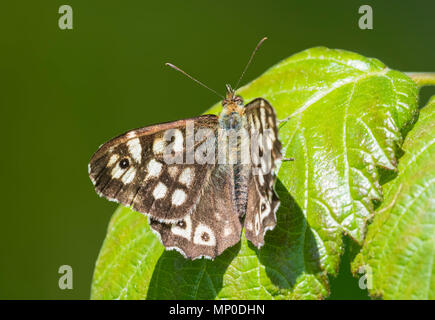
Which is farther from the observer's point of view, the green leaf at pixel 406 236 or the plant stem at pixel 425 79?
the plant stem at pixel 425 79

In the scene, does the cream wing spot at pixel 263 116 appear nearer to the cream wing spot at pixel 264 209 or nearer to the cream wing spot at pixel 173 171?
the cream wing spot at pixel 264 209

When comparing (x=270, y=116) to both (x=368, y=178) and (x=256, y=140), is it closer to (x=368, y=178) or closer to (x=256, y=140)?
(x=256, y=140)

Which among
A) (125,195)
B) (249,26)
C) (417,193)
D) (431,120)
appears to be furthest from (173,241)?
(249,26)

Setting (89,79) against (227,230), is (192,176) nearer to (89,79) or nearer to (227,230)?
(227,230)

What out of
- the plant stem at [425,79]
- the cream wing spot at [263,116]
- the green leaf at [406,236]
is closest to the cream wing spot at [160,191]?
the cream wing spot at [263,116]

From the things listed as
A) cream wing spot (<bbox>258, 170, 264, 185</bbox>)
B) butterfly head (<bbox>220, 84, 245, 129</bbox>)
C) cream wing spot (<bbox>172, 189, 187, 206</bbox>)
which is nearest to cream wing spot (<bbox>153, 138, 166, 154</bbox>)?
cream wing spot (<bbox>172, 189, 187, 206</bbox>)

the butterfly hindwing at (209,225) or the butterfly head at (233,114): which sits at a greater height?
the butterfly head at (233,114)
